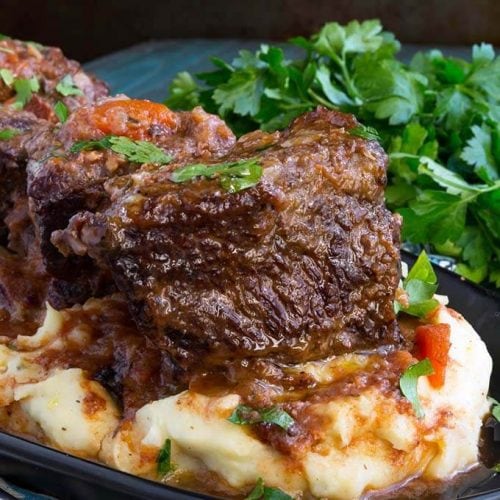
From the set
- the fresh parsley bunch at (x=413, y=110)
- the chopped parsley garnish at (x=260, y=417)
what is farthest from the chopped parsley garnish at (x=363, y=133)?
the fresh parsley bunch at (x=413, y=110)

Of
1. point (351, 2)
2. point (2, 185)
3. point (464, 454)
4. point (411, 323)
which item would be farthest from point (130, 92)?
point (464, 454)

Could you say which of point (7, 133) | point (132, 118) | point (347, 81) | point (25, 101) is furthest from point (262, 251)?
point (347, 81)

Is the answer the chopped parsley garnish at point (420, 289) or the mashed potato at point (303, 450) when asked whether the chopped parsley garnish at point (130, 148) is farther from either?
the chopped parsley garnish at point (420, 289)

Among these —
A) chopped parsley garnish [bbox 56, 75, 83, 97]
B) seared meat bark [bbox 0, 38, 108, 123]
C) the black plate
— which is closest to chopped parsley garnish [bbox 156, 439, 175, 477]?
the black plate

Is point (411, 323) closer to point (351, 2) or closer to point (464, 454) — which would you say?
point (464, 454)

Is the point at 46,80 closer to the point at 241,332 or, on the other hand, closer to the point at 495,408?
the point at 241,332

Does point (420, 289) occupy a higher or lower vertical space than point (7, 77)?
lower
